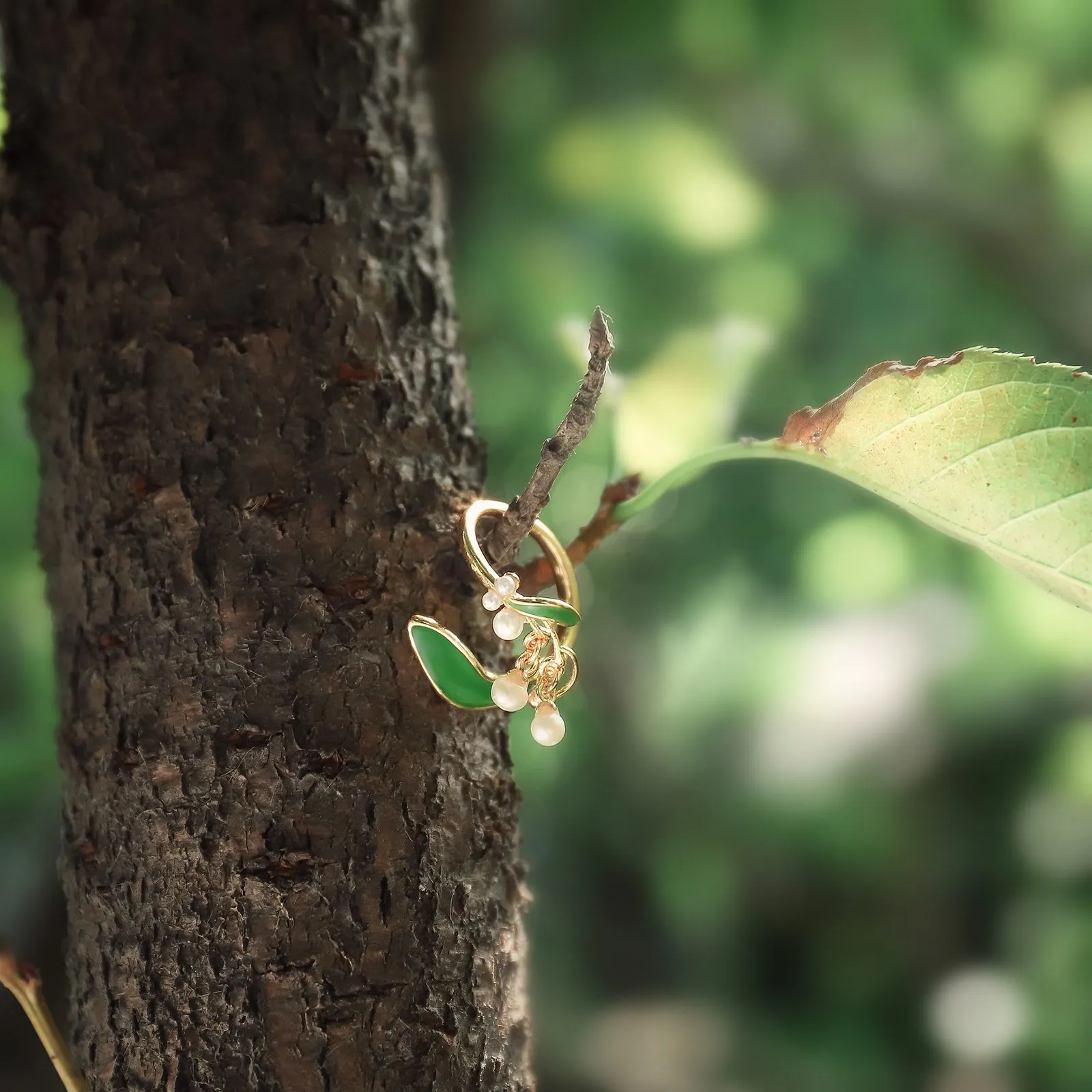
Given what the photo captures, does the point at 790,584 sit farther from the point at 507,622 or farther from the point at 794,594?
the point at 507,622

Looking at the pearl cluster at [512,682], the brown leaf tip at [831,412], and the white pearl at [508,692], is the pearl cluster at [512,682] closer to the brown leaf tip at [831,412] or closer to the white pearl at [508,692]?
the white pearl at [508,692]

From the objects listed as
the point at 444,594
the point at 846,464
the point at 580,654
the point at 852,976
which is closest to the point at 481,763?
the point at 444,594

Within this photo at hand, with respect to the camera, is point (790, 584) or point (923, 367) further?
point (790, 584)

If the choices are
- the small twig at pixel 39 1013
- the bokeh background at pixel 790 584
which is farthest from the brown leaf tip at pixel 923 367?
the bokeh background at pixel 790 584

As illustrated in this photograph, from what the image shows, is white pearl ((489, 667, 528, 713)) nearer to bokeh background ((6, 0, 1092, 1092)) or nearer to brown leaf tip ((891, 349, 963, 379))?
brown leaf tip ((891, 349, 963, 379))

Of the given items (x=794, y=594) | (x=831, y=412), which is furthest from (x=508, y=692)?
(x=794, y=594)

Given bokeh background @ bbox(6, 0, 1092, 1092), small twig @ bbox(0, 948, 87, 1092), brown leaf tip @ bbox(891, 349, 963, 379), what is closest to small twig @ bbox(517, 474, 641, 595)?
brown leaf tip @ bbox(891, 349, 963, 379)

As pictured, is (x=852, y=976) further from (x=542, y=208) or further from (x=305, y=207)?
(x=305, y=207)
